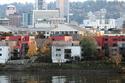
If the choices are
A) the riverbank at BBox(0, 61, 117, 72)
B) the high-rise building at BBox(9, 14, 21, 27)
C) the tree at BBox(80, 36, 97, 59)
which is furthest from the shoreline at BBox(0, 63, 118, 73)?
the high-rise building at BBox(9, 14, 21, 27)

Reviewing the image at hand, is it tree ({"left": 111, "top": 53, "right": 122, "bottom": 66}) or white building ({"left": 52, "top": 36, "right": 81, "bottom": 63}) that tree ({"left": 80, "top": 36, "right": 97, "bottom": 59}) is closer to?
white building ({"left": 52, "top": 36, "right": 81, "bottom": 63})

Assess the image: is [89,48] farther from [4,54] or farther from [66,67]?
[4,54]

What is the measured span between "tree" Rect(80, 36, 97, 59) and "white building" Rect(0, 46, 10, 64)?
3580mm

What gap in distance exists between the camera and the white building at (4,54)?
2385 centimetres

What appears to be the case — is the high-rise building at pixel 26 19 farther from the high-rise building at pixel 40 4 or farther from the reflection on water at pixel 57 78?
the reflection on water at pixel 57 78

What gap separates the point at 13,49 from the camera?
82.5ft

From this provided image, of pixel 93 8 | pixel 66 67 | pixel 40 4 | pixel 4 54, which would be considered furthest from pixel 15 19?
pixel 66 67

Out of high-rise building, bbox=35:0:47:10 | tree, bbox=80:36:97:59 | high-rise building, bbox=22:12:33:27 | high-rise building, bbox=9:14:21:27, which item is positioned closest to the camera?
tree, bbox=80:36:97:59

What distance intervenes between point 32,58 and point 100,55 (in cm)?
317

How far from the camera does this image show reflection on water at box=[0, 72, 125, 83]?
17.7 metres

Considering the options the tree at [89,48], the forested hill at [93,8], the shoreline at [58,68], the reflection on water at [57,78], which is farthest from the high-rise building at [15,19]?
the reflection on water at [57,78]

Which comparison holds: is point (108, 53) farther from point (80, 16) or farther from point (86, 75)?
point (80, 16)

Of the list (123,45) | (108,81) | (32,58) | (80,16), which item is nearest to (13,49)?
(32,58)

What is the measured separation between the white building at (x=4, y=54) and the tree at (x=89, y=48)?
11.7 feet
